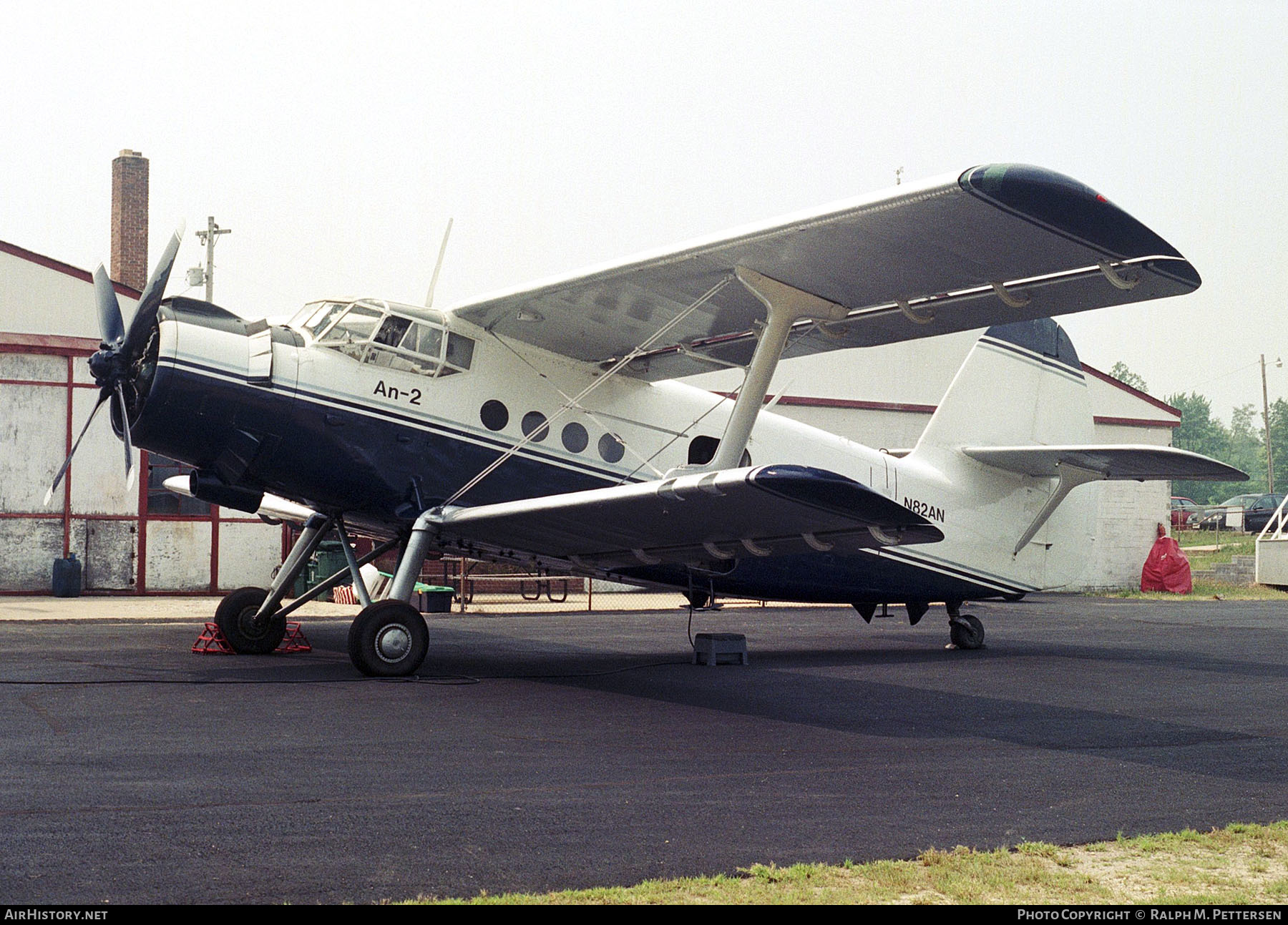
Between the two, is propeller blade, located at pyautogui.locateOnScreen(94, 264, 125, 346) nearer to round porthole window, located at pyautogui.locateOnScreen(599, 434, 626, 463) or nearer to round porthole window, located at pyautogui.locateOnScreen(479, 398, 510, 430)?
round porthole window, located at pyautogui.locateOnScreen(479, 398, 510, 430)

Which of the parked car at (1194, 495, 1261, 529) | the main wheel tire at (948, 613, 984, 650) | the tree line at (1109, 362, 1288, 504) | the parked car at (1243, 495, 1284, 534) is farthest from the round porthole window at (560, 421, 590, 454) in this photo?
the tree line at (1109, 362, 1288, 504)

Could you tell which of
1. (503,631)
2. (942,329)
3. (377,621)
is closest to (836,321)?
(942,329)

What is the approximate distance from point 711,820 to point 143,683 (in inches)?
231

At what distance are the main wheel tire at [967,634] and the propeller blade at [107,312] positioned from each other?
32.2 ft

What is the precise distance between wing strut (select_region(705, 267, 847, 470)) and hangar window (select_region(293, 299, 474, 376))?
105 inches

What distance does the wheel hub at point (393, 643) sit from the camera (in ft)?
32.8

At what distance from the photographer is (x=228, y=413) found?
989cm

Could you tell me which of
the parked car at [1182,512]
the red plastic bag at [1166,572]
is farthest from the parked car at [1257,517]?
the red plastic bag at [1166,572]

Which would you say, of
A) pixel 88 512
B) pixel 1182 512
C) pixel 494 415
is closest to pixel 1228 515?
pixel 1182 512

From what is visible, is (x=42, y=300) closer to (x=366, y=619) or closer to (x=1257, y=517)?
(x=366, y=619)

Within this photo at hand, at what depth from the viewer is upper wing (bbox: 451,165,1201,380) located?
7836 mm

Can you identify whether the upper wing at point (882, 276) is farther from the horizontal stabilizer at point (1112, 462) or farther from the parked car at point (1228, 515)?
the parked car at point (1228, 515)

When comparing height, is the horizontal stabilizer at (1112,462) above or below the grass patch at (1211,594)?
above

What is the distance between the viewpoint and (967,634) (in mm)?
14508
